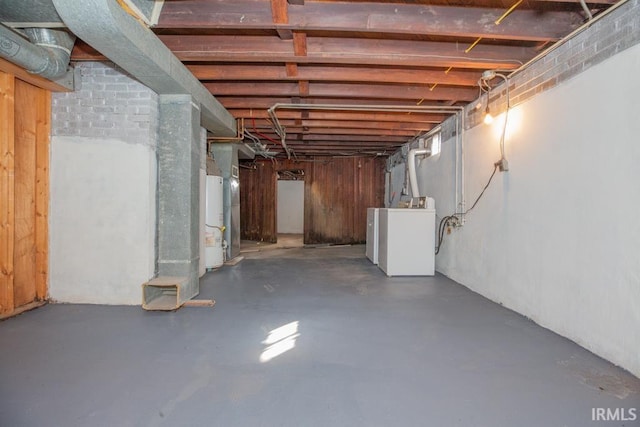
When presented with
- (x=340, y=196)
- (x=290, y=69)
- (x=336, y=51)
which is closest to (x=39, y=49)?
(x=290, y=69)

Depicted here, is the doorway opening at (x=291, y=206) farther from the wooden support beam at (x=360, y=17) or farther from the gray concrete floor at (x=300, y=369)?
the wooden support beam at (x=360, y=17)

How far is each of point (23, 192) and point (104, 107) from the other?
1.11 m

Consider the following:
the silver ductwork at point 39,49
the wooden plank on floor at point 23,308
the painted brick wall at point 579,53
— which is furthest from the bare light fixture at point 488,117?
the wooden plank on floor at point 23,308

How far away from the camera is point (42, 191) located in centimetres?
302

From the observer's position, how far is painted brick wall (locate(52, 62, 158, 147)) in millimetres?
3053

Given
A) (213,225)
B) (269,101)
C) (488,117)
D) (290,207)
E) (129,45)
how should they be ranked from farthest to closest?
(290,207)
(213,225)
(269,101)
(488,117)
(129,45)

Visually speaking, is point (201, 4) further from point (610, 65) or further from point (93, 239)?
point (610, 65)

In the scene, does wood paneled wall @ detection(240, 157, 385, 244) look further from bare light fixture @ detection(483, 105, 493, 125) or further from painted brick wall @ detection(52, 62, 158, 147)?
painted brick wall @ detection(52, 62, 158, 147)

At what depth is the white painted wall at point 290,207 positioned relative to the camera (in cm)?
1168

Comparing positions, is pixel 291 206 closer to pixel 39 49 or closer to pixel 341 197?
pixel 341 197

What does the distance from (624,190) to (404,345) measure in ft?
5.78

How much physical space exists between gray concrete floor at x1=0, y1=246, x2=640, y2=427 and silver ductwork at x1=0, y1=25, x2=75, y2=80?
2094mm

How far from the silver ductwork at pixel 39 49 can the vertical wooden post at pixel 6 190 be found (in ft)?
1.73

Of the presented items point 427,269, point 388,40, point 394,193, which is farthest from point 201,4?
point 394,193
